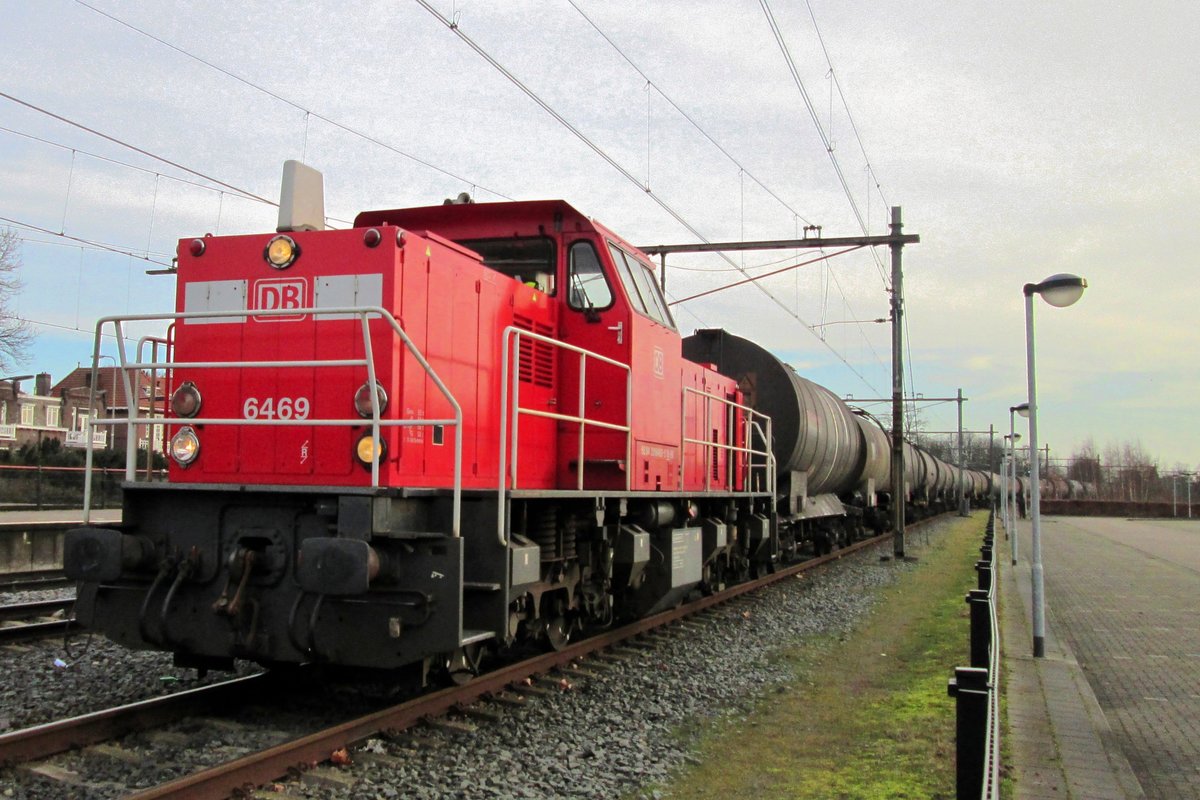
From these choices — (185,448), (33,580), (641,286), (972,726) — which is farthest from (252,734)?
(33,580)

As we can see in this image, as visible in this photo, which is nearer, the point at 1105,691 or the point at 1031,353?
the point at 1105,691

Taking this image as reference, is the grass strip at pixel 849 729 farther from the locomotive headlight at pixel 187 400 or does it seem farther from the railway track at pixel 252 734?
the locomotive headlight at pixel 187 400

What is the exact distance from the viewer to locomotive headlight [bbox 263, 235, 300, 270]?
6.07 metres

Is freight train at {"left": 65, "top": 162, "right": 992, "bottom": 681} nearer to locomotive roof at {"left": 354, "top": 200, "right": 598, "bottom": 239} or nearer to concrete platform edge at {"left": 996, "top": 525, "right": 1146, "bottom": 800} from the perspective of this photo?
locomotive roof at {"left": 354, "top": 200, "right": 598, "bottom": 239}

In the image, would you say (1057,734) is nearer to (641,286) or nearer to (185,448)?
(641,286)

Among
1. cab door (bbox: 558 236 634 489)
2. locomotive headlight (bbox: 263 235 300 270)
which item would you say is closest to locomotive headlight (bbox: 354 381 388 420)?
locomotive headlight (bbox: 263 235 300 270)

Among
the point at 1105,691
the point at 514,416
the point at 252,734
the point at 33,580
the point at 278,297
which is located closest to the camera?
the point at 252,734

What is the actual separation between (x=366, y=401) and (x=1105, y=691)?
643cm

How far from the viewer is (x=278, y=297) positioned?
6.14m

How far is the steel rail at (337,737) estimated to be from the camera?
4.36 meters

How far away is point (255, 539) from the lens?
18.4 ft

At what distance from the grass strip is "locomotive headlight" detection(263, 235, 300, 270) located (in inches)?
153

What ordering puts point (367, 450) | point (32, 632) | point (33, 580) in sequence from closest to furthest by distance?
1. point (367, 450)
2. point (32, 632)
3. point (33, 580)

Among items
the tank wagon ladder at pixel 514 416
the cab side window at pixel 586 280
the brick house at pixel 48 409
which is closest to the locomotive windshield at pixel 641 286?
the cab side window at pixel 586 280
